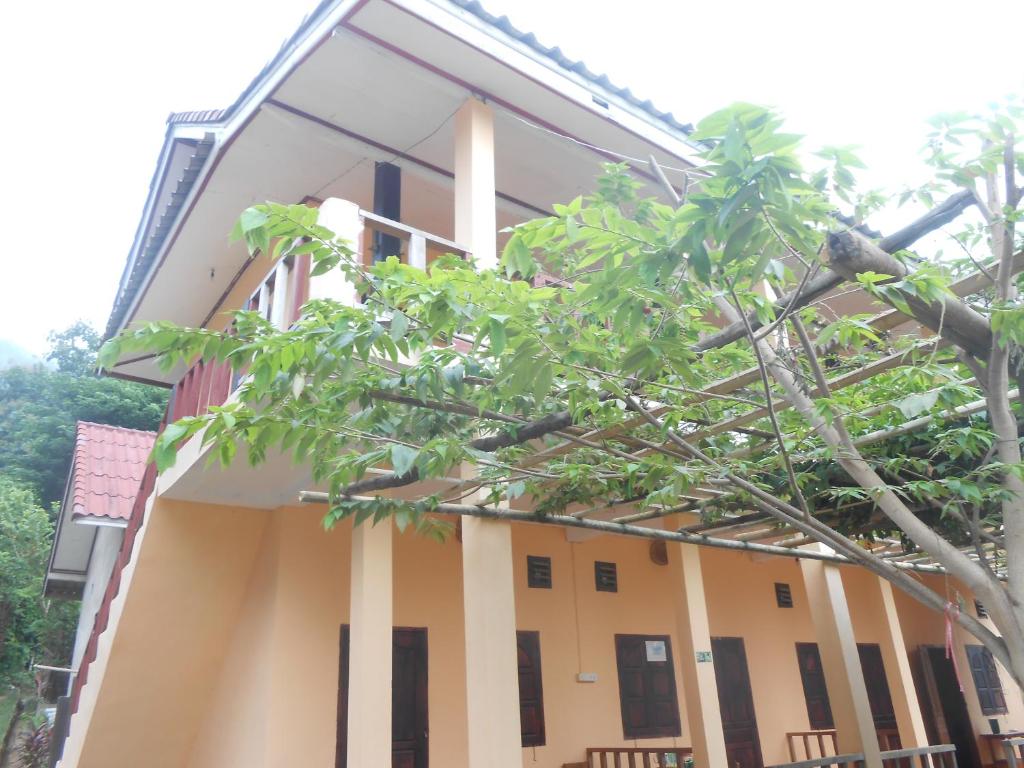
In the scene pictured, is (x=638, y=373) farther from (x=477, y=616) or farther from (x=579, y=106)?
(x=579, y=106)

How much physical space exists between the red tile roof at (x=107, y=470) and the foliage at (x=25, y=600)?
23.0 feet

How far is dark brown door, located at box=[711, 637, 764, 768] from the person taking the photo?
8.50 m

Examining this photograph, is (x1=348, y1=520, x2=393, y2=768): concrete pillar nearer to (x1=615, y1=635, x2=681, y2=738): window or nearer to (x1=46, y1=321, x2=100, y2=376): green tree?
(x1=615, y1=635, x2=681, y2=738): window

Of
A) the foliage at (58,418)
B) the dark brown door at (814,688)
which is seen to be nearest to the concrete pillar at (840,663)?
the dark brown door at (814,688)

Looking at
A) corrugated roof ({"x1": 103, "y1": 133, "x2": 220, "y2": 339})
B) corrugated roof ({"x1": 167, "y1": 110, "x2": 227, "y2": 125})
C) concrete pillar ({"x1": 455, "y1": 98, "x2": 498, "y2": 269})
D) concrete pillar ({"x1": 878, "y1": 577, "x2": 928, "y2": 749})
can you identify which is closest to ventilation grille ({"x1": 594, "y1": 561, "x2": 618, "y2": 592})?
concrete pillar ({"x1": 878, "y1": 577, "x2": 928, "y2": 749})

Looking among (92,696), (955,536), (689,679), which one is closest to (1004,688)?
(689,679)

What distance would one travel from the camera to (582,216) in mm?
2332

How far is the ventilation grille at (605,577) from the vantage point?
8.15m

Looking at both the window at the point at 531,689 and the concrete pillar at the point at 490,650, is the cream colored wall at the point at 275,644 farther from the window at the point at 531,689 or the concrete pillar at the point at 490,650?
the concrete pillar at the point at 490,650

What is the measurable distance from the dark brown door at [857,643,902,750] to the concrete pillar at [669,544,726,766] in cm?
482

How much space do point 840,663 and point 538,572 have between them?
2793 millimetres

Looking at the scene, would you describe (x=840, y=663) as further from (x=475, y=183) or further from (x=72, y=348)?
(x=72, y=348)

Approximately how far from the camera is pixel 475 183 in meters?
5.02

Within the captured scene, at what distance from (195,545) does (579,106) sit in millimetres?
4333
